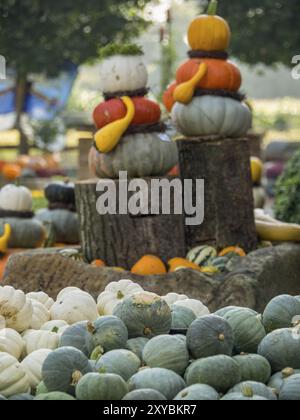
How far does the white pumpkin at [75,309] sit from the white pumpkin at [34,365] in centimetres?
43

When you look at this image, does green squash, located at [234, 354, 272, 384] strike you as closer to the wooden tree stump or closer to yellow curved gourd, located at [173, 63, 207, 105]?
the wooden tree stump

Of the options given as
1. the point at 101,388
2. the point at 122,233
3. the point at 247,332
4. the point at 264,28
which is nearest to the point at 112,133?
the point at 122,233

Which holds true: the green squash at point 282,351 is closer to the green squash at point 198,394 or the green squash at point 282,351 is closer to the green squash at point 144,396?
the green squash at point 198,394

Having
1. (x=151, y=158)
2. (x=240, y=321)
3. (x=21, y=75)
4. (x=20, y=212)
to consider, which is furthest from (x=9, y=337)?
(x=21, y=75)

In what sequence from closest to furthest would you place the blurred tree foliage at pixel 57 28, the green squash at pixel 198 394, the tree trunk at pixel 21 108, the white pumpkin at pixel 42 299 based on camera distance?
the green squash at pixel 198 394 < the white pumpkin at pixel 42 299 < the blurred tree foliage at pixel 57 28 < the tree trunk at pixel 21 108

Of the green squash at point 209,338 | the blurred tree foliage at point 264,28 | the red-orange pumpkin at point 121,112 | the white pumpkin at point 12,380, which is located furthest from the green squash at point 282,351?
the blurred tree foliage at point 264,28

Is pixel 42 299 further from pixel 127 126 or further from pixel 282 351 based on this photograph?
pixel 127 126

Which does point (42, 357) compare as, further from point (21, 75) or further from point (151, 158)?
point (21, 75)

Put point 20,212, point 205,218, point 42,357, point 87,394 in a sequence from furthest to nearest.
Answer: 1. point 20,212
2. point 205,218
3. point 42,357
4. point 87,394

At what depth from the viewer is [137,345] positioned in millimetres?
3100

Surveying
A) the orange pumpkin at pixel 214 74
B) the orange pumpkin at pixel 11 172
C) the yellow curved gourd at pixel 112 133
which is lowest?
the orange pumpkin at pixel 11 172

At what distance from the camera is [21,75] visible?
1592cm

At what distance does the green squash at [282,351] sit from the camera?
3.00 m

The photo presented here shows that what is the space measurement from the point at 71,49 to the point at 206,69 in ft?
29.6
